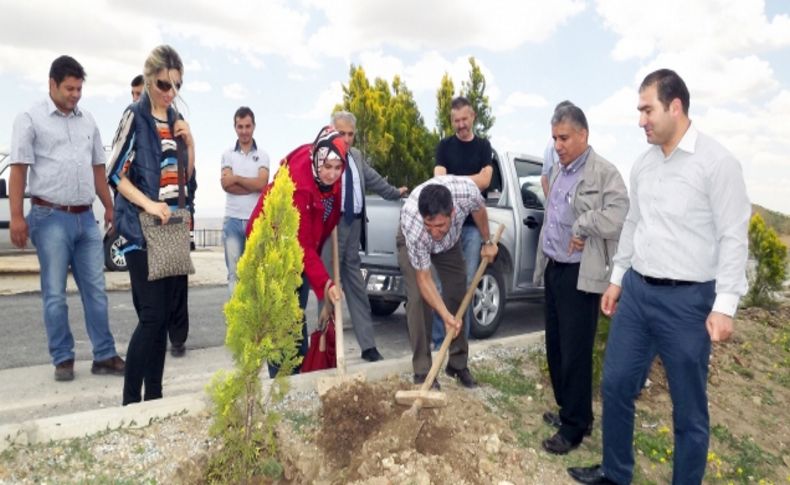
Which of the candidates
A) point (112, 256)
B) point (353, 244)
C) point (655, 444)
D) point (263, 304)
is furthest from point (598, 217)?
point (112, 256)

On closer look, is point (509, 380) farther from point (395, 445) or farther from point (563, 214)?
point (395, 445)

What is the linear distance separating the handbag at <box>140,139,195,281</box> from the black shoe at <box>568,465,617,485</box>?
2.46 m

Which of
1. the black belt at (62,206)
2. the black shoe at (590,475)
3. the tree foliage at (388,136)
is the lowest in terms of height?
the black shoe at (590,475)

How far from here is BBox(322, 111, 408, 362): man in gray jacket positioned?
531cm

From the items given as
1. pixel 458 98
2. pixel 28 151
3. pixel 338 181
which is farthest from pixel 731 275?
pixel 28 151

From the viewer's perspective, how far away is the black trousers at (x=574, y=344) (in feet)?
13.0

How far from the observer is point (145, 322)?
12.4ft

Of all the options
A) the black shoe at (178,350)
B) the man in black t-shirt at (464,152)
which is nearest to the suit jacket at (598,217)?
the man in black t-shirt at (464,152)

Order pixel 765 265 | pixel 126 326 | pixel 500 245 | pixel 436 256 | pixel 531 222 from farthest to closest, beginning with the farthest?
pixel 765 265
pixel 126 326
pixel 531 222
pixel 500 245
pixel 436 256

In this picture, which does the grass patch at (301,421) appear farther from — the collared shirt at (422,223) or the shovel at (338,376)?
the collared shirt at (422,223)

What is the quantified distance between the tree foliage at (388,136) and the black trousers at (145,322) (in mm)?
18402

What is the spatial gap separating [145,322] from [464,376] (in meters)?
2.28

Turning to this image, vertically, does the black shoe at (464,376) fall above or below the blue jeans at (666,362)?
below

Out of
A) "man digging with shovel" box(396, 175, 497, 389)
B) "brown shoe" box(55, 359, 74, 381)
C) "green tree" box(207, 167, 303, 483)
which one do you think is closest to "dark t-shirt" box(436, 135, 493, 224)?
"man digging with shovel" box(396, 175, 497, 389)
